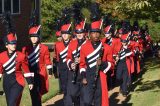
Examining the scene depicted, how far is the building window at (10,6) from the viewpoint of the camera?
27344 millimetres

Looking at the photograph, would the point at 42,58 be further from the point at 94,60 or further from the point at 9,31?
the point at 94,60

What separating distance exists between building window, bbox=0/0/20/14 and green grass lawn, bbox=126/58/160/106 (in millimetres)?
9898

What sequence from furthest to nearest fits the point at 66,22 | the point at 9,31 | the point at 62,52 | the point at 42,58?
the point at 66,22 → the point at 62,52 → the point at 42,58 → the point at 9,31

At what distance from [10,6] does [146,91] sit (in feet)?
49.0

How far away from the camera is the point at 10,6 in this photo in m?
28.5

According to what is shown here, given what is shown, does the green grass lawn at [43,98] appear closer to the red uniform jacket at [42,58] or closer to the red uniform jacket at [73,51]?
the red uniform jacket at [42,58]

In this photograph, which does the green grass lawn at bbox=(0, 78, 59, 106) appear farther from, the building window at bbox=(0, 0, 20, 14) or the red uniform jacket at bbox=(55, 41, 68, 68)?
the building window at bbox=(0, 0, 20, 14)

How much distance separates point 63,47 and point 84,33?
1015 millimetres

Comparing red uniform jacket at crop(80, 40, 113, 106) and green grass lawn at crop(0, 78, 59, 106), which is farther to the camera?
green grass lawn at crop(0, 78, 59, 106)

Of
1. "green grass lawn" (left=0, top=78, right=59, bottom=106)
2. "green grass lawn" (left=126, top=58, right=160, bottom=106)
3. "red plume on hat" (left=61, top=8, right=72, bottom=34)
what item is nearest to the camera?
"red plume on hat" (left=61, top=8, right=72, bottom=34)

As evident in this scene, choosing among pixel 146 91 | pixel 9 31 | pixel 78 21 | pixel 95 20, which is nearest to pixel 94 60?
pixel 95 20

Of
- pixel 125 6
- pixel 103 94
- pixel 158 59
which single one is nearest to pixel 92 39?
pixel 103 94

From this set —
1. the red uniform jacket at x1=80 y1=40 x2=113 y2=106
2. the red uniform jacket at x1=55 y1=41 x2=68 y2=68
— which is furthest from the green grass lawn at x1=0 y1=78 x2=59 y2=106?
the red uniform jacket at x1=80 y1=40 x2=113 y2=106

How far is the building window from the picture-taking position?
27344 mm
